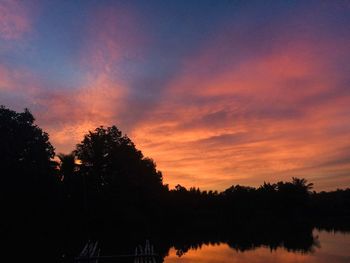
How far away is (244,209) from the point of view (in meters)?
93.4

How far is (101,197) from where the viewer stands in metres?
52.6

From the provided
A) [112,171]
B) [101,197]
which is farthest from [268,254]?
[112,171]

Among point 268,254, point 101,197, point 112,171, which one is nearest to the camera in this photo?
point 268,254

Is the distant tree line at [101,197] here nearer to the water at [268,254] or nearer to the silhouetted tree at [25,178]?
the silhouetted tree at [25,178]

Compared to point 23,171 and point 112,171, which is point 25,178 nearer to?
point 23,171

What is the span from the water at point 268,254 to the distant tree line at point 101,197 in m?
11.7

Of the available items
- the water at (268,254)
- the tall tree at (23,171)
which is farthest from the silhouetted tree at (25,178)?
the water at (268,254)

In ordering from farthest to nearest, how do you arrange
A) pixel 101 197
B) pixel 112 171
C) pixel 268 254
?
pixel 112 171, pixel 101 197, pixel 268 254

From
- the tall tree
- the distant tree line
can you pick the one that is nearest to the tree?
the distant tree line

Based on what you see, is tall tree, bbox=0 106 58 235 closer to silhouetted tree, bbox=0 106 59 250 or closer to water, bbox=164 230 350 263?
silhouetted tree, bbox=0 106 59 250

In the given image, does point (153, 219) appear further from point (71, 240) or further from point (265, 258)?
point (265, 258)

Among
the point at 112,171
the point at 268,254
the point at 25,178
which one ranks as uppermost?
the point at 112,171

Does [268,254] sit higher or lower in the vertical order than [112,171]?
lower

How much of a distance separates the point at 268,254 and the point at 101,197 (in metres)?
23.4
